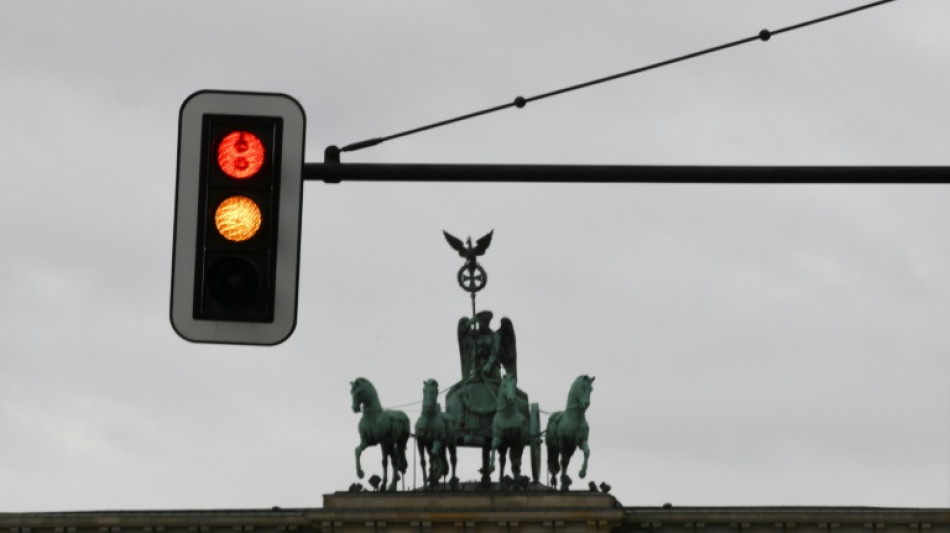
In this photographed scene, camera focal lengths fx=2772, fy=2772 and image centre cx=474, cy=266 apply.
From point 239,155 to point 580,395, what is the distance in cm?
4867

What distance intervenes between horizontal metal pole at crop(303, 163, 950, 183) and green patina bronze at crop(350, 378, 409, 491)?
47.6 m

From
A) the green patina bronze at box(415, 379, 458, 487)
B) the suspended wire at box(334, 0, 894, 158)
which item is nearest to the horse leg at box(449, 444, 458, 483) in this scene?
the green patina bronze at box(415, 379, 458, 487)

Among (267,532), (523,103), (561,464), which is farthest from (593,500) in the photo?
(523,103)

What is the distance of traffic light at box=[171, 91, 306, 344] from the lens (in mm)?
10102

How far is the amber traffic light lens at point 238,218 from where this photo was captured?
1016 cm

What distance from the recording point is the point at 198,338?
10047 mm

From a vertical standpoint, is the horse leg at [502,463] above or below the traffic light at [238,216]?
above

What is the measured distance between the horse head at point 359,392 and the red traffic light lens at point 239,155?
48489 mm

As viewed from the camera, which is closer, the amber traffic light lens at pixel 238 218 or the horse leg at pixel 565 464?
the amber traffic light lens at pixel 238 218

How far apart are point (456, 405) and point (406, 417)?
4.65 ft

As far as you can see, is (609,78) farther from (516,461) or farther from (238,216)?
(516,461)

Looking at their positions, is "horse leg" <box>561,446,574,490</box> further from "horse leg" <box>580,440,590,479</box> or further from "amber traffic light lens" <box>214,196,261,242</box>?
"amber traffic light lens" <box>214,196,261,242</box>

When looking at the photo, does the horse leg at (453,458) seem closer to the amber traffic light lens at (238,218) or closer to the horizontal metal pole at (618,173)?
the horizontal metal pole at (618,173)

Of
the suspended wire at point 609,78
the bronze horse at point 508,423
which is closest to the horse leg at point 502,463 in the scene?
the bronze horse at point 508,423
